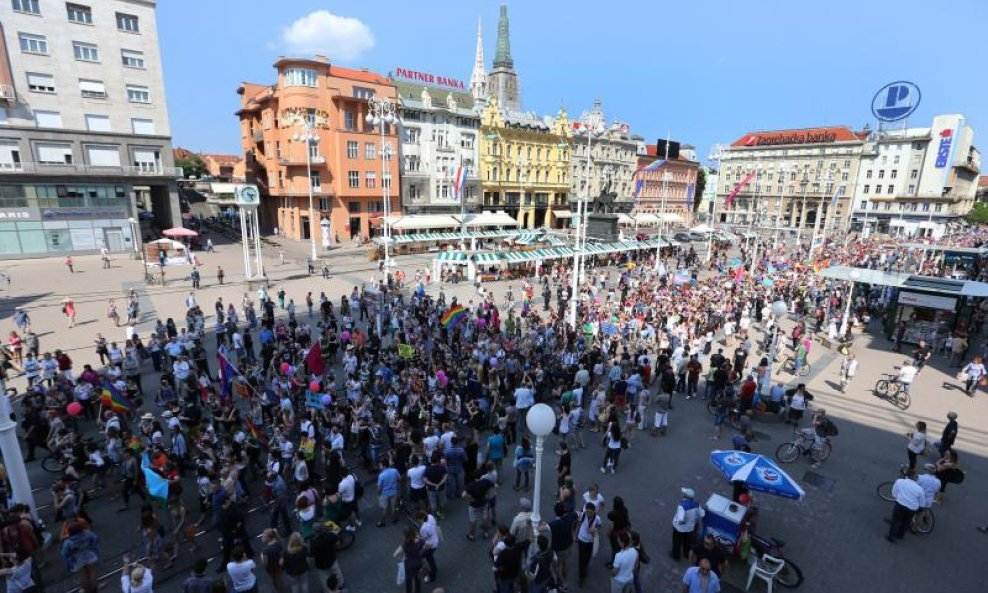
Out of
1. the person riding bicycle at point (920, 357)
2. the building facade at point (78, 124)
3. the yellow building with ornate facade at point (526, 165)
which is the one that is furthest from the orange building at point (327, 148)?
the person riding bicycle at point (920, 357)

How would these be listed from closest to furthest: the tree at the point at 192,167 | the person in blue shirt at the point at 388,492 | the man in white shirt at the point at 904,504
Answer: the man in white shirt at the point at 904,504
the person in blue shirt at the point at 388,492
the tree at the point at 192,167

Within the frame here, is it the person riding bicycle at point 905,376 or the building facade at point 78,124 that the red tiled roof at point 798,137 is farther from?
the building facade at point 78,124

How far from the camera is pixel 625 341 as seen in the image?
19.7 metres

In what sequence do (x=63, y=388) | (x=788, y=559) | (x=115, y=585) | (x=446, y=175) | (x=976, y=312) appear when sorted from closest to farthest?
(x=115, y=585), (x=788, y=559), (x=63, y=388), (x=976, y=312), (x=446, y=175)

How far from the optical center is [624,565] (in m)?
7.29

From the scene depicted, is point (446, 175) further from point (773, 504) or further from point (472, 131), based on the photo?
point (773, 504)

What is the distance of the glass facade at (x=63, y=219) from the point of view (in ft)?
120

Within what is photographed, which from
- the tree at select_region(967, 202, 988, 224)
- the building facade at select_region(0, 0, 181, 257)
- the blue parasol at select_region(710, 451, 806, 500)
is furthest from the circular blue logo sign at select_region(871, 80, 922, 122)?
the tree at select_region(967, 202, 988, 224)

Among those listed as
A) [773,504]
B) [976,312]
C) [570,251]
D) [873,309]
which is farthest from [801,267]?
[773,504]

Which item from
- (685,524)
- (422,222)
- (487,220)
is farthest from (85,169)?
(685,524)

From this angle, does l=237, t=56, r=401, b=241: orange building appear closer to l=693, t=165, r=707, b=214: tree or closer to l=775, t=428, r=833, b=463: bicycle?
l=775, t=428, r=833, b=463: bicycle

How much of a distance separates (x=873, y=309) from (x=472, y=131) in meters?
44.7

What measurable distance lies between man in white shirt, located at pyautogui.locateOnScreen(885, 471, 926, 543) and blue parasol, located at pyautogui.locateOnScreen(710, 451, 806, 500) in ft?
6.70

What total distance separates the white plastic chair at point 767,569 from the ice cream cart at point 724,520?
0.48 metres
